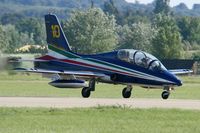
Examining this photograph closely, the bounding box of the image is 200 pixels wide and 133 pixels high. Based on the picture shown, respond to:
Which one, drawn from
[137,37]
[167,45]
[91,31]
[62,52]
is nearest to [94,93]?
[62,52]

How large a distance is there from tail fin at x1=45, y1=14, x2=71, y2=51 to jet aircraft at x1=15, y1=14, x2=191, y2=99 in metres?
1.28

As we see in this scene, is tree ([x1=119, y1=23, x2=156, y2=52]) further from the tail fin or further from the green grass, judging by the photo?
the green grass

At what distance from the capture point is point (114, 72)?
39.1m

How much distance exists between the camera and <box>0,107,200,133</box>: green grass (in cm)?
2145

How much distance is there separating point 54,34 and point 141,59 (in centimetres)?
653

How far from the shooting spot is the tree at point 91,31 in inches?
4823

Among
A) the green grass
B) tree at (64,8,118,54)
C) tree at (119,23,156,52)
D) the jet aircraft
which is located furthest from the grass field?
tree at (119,23,156,52)

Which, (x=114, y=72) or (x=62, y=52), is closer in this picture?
(x=114, y=72)

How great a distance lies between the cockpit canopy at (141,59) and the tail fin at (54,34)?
4671 millimetres

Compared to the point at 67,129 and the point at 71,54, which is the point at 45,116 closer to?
the point at 67,129

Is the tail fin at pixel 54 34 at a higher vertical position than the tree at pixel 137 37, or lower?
higher

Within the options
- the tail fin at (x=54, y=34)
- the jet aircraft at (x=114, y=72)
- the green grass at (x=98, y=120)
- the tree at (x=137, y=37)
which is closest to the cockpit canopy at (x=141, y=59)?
the jet aircraft at (x=114, y=72)

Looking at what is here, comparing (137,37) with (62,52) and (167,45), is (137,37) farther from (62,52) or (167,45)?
(62,52)

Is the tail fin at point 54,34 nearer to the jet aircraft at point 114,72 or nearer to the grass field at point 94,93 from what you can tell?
the jet aircraft at point 114,72
